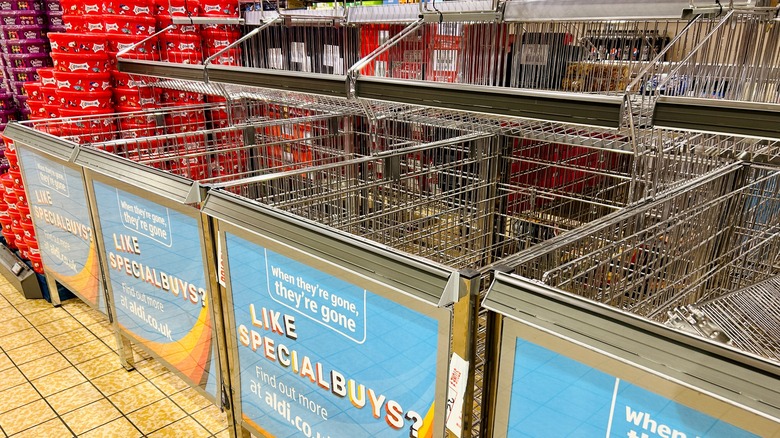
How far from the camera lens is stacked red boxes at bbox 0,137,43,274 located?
378 centimetres

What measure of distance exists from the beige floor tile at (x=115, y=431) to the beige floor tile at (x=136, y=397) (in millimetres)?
101

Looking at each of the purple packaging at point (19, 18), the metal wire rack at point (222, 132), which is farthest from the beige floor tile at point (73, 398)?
the purple packaging at point (19, 18)

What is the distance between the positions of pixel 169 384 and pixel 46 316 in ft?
4.58

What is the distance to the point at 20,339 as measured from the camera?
11.3ft

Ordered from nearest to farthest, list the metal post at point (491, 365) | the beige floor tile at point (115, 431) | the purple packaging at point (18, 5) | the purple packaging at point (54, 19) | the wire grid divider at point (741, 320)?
the metal post at point (491, 365) < the wire grid divider at point (741, 320) < the beige floor tile at point (115, 431) < the purple packaging at point (18, 5) < the purple packaging at point (54, 19)

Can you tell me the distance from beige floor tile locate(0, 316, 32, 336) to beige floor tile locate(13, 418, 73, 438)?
1186 mm

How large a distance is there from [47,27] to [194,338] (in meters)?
3.51

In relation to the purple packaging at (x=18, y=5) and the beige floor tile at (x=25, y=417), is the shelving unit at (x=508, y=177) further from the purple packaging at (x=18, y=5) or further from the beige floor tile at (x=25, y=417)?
the beige floor tile at (x=25, y=417)

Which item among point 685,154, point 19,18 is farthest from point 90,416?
point 19,18

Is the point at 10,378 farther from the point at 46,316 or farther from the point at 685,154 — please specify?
the point at 685,154

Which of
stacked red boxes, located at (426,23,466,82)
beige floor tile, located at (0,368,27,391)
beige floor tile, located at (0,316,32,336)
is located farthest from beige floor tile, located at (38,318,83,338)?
stacked red boxes, located at (426,23,466,82)

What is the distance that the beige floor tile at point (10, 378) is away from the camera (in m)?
2.99

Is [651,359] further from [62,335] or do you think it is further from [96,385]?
[62,335]

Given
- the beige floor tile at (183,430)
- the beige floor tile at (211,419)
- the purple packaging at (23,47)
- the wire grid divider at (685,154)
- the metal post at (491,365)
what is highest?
the purple packaging at (23,47)
